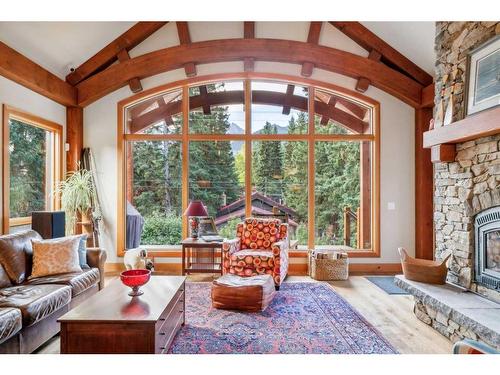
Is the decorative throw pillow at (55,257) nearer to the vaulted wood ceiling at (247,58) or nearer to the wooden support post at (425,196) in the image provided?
the vaulted wood ceiling at (247,58)

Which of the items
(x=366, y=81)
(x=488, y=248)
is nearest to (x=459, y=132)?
(x=488, y=248)

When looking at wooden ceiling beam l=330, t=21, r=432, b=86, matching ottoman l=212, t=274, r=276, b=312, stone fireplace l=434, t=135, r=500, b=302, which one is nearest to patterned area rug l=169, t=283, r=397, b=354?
matching ottoman l=212, t=274, r=276, b=312

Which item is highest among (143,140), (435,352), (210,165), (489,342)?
(143,140)

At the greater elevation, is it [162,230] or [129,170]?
[129,170]

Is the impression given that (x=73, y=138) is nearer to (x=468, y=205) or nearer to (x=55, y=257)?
(x=55, y=257)

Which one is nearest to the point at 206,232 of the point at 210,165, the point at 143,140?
the point at 210,165

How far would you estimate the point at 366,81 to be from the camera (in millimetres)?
5512

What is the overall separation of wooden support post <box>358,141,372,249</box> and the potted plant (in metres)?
4.56

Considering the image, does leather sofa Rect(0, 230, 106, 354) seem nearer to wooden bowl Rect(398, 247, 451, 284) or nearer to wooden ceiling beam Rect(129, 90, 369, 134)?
wooden ceiling beam Rect(129, 90, 369, 134)

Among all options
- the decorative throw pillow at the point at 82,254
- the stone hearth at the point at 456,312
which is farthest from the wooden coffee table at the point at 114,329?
the stone hearth at the point at 456,312

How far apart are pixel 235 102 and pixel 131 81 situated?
5.84ft
